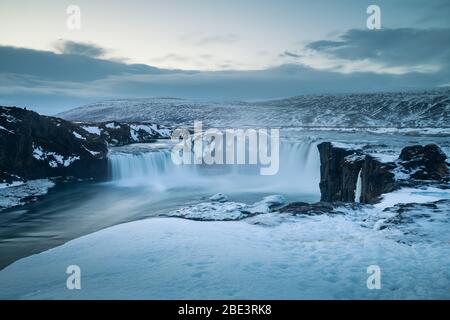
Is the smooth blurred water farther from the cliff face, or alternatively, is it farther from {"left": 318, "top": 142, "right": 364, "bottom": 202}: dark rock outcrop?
the cliff face

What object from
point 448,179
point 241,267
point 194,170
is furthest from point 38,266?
point 194,170

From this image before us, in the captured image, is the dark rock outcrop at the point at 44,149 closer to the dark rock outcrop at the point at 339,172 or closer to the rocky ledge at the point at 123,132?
the rocky ledge at the point at 123,132

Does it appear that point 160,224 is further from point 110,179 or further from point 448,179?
point 110,179

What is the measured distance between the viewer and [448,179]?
58.6 ft

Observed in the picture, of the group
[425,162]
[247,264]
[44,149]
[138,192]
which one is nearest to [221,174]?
[138,192]

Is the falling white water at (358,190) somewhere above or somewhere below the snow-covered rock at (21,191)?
above

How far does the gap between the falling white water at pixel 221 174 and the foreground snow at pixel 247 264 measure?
2416 cm

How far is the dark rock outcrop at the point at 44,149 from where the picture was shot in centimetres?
3441

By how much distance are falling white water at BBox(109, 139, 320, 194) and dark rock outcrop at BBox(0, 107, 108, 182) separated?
2865 millimetres

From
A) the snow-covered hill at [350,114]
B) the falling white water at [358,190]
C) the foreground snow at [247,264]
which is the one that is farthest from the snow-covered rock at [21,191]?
the snow-covered hill at [350,114]

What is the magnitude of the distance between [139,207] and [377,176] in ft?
61.2

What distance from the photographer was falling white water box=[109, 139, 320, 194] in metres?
39.0

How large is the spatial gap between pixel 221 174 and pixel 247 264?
3853cm

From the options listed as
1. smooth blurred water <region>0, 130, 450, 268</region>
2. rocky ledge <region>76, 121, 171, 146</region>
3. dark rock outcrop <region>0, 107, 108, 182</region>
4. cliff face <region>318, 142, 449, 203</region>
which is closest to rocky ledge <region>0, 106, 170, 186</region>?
dark rock outcrop <region>0, 107, 108, 182</region>
